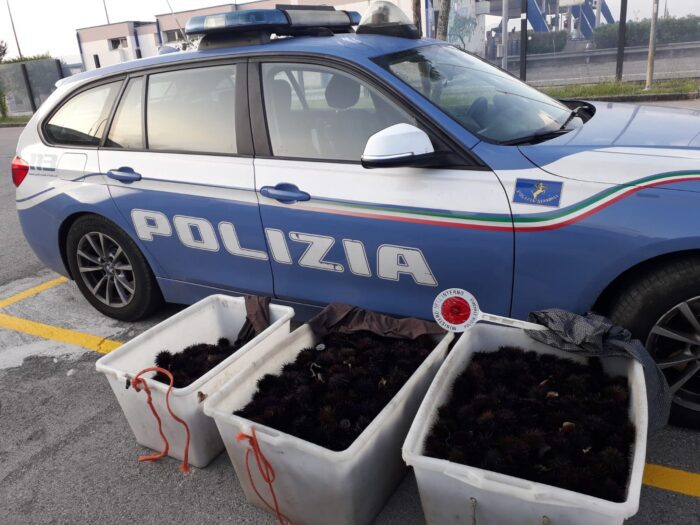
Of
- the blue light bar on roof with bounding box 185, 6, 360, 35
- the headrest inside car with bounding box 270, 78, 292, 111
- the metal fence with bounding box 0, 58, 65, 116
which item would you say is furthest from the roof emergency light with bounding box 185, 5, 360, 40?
the metal fence with bounding box 0, 58, 65, 116

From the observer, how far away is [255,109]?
2.96 metres

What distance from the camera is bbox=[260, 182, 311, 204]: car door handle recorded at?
109 inches

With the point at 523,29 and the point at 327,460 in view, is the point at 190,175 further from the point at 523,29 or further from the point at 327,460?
the point at 523,29

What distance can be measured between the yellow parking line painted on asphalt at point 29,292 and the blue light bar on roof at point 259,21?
261 centimetres

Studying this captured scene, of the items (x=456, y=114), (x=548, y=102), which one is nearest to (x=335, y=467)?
(x=456, y=114)

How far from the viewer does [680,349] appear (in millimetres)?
2307

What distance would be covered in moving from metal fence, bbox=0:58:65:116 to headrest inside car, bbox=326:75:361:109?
82.3 feet

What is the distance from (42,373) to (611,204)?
3.14 metres

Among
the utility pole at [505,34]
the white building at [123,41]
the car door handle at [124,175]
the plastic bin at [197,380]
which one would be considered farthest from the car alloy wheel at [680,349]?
the white building at [123,41]

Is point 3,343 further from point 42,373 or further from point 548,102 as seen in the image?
point 548,102

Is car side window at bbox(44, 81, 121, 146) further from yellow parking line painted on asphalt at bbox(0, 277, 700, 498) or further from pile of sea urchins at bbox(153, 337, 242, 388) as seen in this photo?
pile of sea urchins at bbox(153, 337, 242, 388)

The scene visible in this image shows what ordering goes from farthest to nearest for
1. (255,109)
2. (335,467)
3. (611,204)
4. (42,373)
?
1. (42,373)
2. (255,109)
3. (611,204)
4. (335,467)

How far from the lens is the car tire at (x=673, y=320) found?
217 cm

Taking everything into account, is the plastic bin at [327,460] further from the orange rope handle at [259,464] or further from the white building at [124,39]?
the white building at [124,39]
